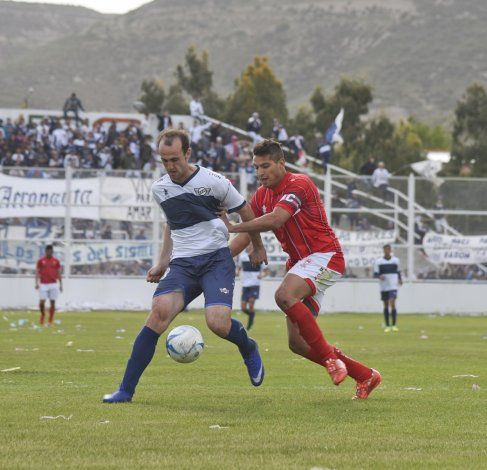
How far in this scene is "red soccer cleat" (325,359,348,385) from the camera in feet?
35.3

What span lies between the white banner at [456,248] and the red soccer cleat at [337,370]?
28.0m

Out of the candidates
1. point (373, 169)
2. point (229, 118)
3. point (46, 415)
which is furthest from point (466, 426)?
point (229, 118)

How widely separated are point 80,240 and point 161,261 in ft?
85.9

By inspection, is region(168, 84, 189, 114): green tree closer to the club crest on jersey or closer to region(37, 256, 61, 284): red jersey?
region(37, 256, 61, 284): red jersey

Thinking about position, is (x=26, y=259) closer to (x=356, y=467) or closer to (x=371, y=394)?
(x=371, y=394)

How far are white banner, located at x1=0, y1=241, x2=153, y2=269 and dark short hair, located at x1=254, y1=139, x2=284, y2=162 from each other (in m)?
25.9

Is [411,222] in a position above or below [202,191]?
above

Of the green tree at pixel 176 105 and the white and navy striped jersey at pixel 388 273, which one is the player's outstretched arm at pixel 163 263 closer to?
the white and navy striped jersey at pixel 388 273

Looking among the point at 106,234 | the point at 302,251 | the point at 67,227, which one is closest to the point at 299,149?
the point at 106,234

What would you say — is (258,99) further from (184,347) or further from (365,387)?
(184,347)

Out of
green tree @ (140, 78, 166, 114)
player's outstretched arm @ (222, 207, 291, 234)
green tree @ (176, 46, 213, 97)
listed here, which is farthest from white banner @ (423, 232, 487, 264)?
green tree @ (176, 46, 213, 97)

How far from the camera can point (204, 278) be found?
35.8ft

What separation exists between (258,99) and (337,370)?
86993 millimetres

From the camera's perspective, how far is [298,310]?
36.4ft
